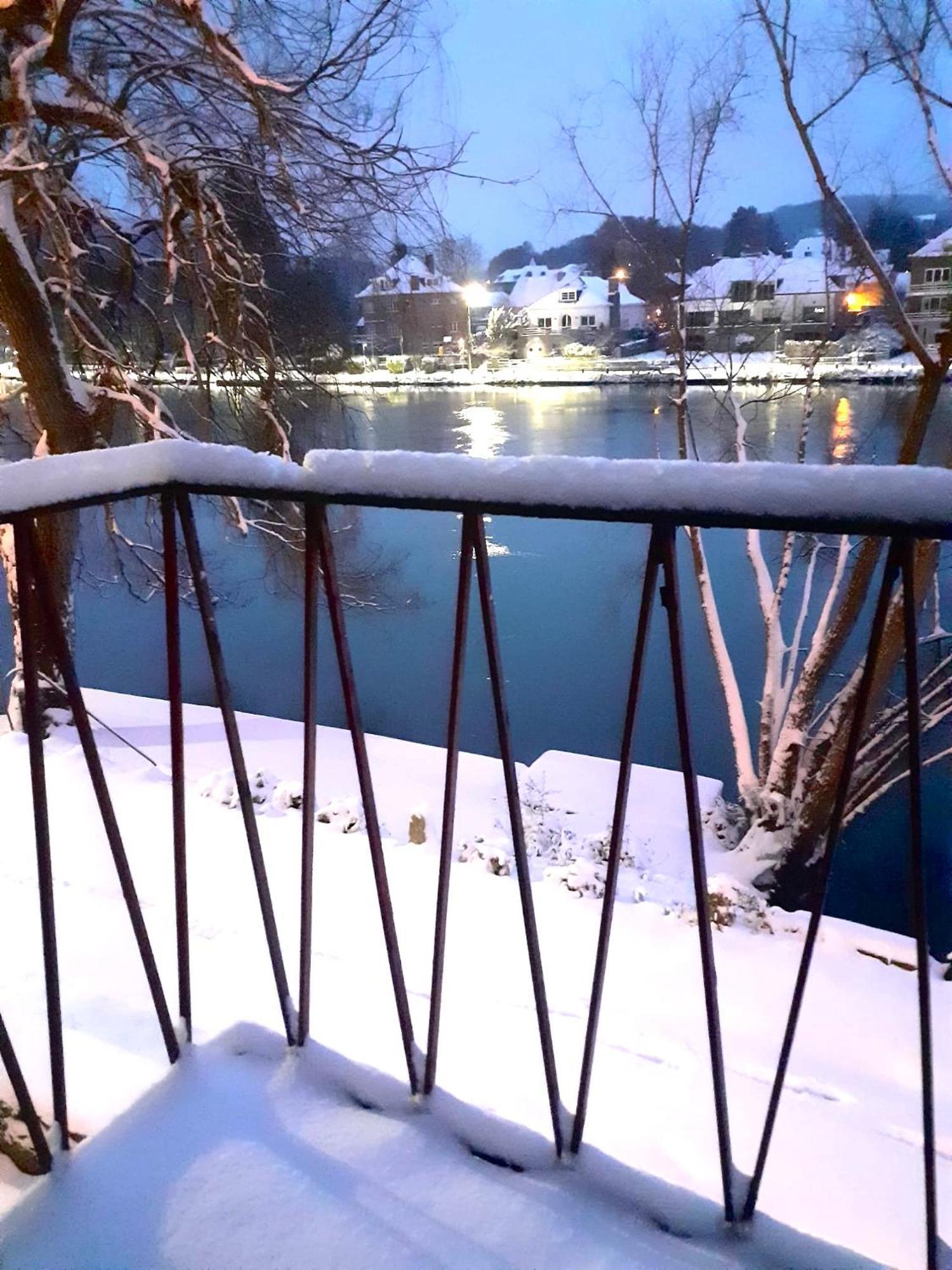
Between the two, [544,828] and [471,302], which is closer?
[544,828]

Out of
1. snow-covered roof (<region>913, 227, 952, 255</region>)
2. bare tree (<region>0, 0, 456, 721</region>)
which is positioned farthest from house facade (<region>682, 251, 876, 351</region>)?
bare tree (<region>0, 0, 456, 721</region>)

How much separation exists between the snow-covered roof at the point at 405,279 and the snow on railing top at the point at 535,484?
17.7 feet

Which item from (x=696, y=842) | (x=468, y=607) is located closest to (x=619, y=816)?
(x=696, y=842)

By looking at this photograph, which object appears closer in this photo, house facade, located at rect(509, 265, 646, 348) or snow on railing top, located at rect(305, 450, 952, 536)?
snow on railing top, located at rect(305, 450, 952, 536)

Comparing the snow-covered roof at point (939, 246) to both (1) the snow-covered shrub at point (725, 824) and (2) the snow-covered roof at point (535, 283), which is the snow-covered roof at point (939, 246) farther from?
(1) the snow-covered shrub at point (725, 824)

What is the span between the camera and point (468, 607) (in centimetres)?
118

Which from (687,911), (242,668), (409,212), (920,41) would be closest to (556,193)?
(409,212)

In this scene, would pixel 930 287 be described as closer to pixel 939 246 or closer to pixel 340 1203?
pixel 939 246

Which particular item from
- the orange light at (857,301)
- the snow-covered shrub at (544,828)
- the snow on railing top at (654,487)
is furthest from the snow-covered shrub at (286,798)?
the orange light at (857,301)

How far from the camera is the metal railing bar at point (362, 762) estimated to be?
111 centimetres

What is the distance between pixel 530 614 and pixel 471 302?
605 cm

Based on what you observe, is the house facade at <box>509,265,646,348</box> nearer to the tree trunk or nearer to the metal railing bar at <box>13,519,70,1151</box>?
the tree trunk

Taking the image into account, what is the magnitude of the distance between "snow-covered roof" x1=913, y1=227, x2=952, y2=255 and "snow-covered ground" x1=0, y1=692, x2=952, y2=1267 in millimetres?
4745

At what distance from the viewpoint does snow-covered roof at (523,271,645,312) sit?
9.12m
